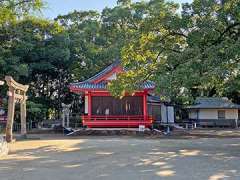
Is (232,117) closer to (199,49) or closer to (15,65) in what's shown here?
(15,65)

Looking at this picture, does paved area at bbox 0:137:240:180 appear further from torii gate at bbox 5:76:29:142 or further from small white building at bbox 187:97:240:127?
small white building at bbox 187:97:240:127

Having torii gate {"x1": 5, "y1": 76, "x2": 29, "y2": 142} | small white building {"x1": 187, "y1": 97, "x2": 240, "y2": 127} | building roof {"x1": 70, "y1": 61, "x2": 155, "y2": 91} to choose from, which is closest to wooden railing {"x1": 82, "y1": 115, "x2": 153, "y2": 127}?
building roof {"x1": 70, "y1": 61, "x2": 155, "y2": 91}

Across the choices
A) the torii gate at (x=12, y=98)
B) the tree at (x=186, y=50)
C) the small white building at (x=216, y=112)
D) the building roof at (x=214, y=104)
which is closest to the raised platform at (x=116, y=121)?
the torii gate at (x=12, y=98)

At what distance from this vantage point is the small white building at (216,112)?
4591 centimetres

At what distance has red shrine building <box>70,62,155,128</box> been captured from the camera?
2970 cm

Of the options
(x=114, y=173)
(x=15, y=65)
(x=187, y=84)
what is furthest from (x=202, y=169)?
(x=15, y=65)

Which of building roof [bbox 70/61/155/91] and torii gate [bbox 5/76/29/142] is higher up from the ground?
building roof [bbox 70/61/155/91]

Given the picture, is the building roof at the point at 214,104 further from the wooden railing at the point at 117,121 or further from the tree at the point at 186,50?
the tree at the point at 186,50

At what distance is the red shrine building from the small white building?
17.4 metres

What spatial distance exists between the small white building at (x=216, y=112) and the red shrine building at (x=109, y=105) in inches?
683

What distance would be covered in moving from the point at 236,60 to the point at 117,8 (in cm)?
3260

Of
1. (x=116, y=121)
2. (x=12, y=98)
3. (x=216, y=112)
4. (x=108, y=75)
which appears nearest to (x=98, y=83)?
(x=108, y=75)

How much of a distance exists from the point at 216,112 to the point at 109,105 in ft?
68.7

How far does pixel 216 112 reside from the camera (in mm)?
47344
